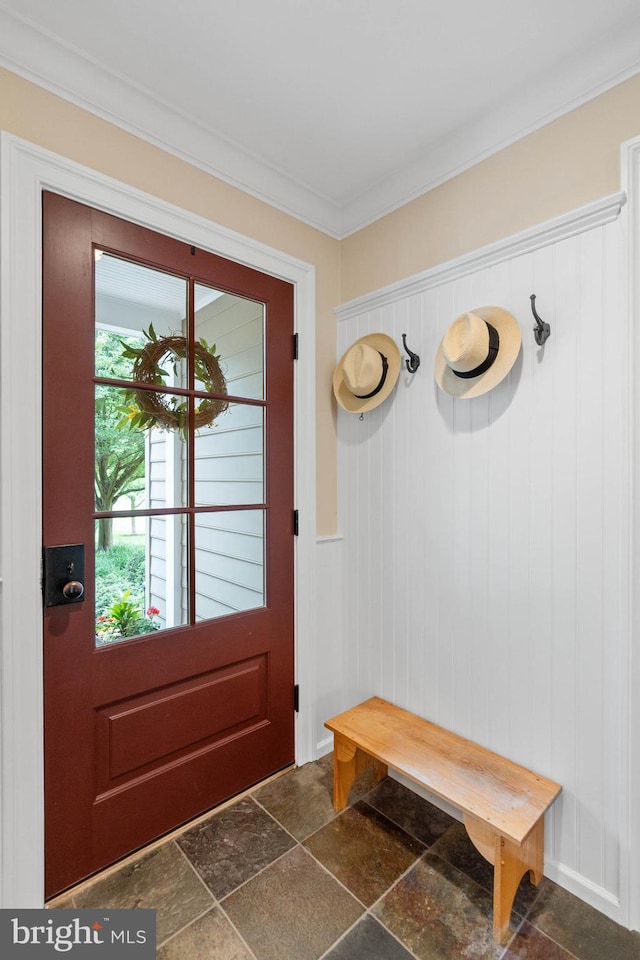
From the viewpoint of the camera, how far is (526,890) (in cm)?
142

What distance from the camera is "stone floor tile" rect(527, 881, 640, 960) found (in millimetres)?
1235

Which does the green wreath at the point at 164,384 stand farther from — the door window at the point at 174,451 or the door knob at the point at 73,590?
the door knob at the point at 73,590

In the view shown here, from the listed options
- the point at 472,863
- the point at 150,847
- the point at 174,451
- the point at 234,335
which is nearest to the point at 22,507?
the point at 174,451

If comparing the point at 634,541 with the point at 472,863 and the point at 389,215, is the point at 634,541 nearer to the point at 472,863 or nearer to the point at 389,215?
the point at 472,863

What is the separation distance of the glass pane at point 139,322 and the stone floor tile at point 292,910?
1.64 m

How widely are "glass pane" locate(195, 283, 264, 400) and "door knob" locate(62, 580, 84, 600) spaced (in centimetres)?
78

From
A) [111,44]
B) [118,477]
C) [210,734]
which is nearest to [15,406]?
[118,477]

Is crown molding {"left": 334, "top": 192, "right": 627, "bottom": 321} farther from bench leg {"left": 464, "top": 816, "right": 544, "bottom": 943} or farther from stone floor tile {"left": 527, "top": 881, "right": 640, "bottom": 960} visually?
stone floor tile {"left": 527, "top": 881, "right": 640, "bottom": 960}

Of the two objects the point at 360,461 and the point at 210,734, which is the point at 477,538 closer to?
the point at 360,461

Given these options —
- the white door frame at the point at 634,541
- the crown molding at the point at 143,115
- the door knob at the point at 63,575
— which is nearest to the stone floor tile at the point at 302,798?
the white door frame at the point at 634,541

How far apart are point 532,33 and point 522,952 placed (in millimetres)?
2520

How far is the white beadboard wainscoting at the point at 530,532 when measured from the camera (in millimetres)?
1354

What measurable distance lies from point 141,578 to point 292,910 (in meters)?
1.08

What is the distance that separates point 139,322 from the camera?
1581mm
